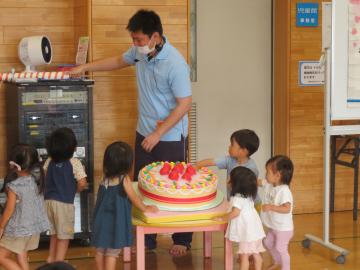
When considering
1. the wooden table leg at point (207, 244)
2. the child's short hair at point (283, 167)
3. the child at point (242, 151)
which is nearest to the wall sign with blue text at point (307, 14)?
the child at point (242, 151)

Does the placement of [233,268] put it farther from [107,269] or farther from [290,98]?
[290,98]

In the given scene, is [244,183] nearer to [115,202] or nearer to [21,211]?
[115,202]

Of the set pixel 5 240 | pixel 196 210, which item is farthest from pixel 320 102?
pixel 5 240

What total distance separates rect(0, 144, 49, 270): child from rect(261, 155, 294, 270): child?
1.34 meters

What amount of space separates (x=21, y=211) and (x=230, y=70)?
2584 mm

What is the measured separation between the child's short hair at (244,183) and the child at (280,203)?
0.24 metres

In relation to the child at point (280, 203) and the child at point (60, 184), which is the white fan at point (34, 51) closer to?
the child at point (60, 184)

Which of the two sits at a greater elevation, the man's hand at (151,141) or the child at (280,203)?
the man's hand at (151,141)

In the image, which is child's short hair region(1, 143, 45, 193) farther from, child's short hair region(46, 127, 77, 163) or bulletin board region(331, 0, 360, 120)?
bulletin board region(331, 0, 360, 120)

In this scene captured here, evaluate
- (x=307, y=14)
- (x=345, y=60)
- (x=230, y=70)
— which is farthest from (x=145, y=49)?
(x=307, y=14)

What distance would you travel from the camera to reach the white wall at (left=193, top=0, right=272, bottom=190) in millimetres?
5887

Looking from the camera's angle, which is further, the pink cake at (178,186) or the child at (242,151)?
the child at (242,151)

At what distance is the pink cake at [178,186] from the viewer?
13.0 ft

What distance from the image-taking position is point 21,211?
13.1 ft
